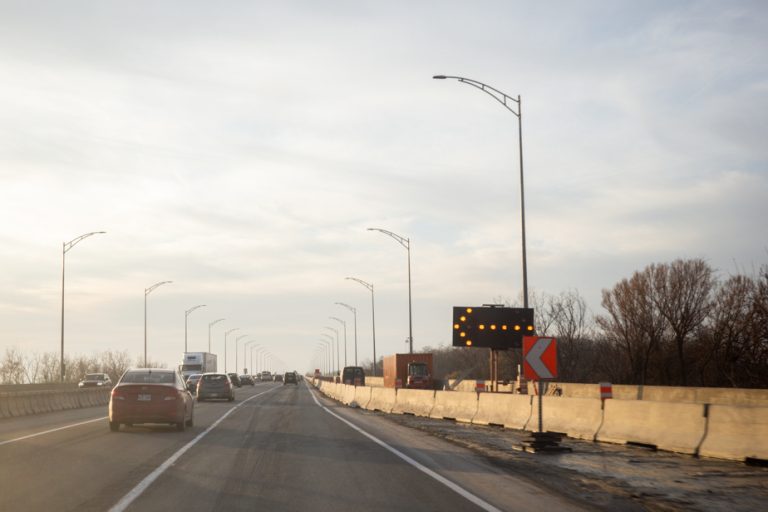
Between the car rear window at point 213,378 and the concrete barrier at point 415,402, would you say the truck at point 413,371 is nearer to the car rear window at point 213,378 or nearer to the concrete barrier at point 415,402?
the car rear window at point 213,378

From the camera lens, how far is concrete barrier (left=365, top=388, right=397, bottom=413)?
1526 inches

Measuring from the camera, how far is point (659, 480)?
1337cm

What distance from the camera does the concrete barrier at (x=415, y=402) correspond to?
1298 inches

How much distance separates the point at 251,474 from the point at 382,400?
26931 millimetres

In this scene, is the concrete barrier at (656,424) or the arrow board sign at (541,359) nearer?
the concrete barrier at (656,424)

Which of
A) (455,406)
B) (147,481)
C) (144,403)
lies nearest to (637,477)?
(147,481)

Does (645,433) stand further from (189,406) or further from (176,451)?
(189,406)

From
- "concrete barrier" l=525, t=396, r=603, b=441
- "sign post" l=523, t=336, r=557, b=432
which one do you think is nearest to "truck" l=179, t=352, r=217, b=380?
"concrete barrier" l=525, t=396, r=603, b=441

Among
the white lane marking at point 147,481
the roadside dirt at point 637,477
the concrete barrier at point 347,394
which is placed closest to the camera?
the white lane marking at point 147,481

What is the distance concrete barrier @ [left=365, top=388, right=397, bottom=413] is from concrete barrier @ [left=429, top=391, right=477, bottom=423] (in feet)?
21.2

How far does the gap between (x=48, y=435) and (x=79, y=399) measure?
22519mm

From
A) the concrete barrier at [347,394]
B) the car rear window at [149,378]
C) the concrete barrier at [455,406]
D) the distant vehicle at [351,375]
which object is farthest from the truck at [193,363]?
the car rear window at [149,378]

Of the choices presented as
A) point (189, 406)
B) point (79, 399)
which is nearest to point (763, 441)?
point (189, 406)

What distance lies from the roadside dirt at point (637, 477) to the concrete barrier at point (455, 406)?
27.5 feet
